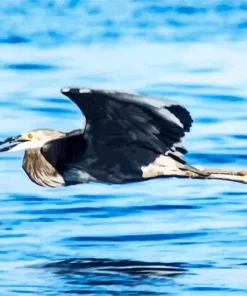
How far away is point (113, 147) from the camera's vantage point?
62.6 inches

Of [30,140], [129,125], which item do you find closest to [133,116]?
[129,125]

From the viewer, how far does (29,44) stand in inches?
64.2

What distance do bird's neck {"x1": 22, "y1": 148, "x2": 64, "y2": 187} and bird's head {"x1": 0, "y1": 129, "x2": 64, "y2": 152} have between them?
0.04 ft

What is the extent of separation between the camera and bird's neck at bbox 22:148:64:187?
156 centimetres

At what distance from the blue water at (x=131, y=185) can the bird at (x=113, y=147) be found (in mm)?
16

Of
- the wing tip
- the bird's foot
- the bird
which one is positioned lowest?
the bird's foot

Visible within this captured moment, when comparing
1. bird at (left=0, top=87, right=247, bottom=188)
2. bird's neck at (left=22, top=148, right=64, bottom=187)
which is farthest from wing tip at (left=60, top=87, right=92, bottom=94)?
bird's neck at (left=22, top=148, right=64, bottom=187)

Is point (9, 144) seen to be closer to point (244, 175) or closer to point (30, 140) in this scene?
point (30, 140)

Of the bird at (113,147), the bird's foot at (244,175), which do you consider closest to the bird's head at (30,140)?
the bird at (113,147)

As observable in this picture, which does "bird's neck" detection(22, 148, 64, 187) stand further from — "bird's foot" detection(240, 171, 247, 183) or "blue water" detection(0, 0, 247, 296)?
"bird's foot" detection(240, 171, 247, 183)

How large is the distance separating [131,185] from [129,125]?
92 millimetres

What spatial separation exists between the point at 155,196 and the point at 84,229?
118mm

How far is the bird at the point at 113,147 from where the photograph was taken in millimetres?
A: 1546

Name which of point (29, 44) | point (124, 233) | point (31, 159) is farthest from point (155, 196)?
point (29, 44)
